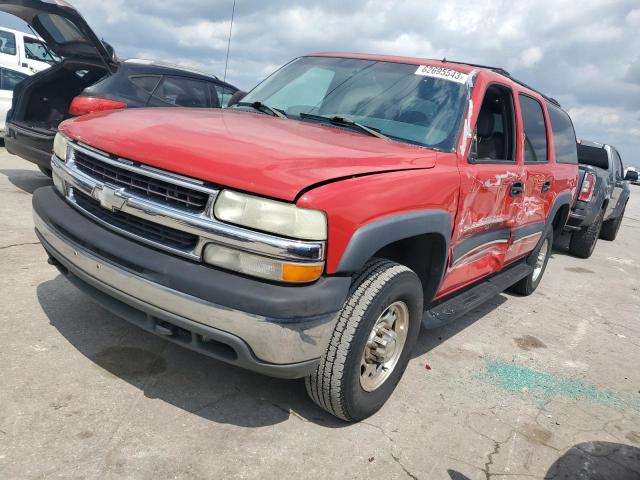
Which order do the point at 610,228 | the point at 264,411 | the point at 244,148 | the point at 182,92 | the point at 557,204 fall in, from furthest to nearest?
the point at 610,228
the point at 182,92
the point at 557,204
the point at 264,411
the point at 244,148

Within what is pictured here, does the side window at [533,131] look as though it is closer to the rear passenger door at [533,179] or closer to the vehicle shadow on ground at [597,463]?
the rear passenger door at [533,179]

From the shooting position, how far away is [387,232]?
2404mm

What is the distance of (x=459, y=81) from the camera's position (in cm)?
337

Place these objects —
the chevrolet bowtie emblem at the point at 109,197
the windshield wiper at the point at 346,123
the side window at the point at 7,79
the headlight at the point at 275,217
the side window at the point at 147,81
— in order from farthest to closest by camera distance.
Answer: the side window at the point at 7,79
the side window at the point at 147,81
the windshield wiper at the point at 346,123
the chevrolet bowtie emblem at the point at 109,197
the headlight at the point at 275,217

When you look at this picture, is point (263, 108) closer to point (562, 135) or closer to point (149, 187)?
point (149, 187)

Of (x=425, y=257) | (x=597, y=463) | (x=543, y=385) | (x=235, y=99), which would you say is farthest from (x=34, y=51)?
(x=597, y=463)

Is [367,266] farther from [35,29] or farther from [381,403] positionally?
[35,29]

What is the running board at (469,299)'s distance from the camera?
3.18 metres

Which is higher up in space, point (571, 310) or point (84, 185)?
point (84, 185)

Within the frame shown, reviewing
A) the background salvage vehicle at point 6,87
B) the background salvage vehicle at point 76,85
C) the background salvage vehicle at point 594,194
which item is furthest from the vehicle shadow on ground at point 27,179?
the background salvage vehicle at point 594,194

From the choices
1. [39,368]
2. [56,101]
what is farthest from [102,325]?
[56,101]

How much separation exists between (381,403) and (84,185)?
1.86 m

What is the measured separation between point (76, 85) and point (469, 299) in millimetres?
6175

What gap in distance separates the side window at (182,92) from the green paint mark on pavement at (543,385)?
4.70 meters
